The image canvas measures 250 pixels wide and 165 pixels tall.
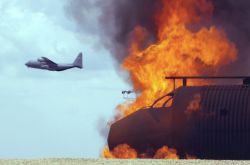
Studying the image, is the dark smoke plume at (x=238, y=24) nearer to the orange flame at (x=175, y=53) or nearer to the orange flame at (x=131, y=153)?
the orange flame at (x=175, y=53)

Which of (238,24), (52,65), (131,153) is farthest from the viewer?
(52,65)

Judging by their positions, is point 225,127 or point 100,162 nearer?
point 100,162

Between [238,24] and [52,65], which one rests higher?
[238,24]

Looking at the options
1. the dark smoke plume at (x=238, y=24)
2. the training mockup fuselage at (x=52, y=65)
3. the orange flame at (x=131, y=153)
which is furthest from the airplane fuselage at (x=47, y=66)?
the orange flame at (x=131, y=153)

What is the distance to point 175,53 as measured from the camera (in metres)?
44.1

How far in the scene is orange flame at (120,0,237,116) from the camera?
145 feet

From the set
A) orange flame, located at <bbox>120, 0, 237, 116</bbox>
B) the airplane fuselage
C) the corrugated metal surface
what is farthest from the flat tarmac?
the airplane fuselage

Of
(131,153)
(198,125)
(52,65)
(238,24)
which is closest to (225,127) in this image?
(198,125)

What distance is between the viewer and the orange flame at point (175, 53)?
44062 mm

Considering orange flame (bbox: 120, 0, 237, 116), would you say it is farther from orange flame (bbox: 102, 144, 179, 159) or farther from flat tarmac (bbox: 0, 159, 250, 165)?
flat tarmac (bbox: 0, 159, 250, 165)

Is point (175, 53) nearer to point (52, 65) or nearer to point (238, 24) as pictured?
point (238, 24)

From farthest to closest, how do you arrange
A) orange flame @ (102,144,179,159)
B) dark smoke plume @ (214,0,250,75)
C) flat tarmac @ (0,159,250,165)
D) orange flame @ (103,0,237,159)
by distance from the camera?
dark smoke plume @ (214,0,250,75) < orange flame @ (103,0,237,159) < orange flame @ (102,144,179,159) < flat tarmac @ (0,159,250,165)

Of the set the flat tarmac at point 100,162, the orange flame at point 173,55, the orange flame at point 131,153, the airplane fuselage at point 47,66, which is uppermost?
the orange flame at point 173,55

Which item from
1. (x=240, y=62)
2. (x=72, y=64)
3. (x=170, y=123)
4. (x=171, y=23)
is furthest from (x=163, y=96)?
(x=72, y=64)
